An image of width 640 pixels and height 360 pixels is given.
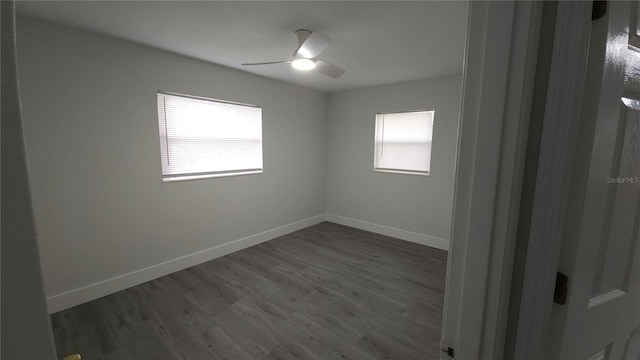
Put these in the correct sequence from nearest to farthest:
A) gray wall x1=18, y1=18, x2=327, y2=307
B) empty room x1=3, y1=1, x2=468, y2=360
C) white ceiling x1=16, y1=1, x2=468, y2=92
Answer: white ceiling x1=16, y1=1, x2=468, y2=92 → empty room x1=3, y1=1, x2=468, y2=360 → gray wall x1=18, y1=18, x2=327, y2=307

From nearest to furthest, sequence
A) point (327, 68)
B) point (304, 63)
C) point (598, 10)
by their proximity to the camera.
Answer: point (598, 10)
point (304, 63)
point (327, 68)

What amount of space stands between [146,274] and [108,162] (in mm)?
1220

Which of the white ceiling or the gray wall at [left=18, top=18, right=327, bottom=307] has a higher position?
the white ceiling

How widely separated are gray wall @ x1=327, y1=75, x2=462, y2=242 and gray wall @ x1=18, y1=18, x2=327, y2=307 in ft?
5.71

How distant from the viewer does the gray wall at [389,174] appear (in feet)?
11.8

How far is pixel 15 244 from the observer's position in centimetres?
28

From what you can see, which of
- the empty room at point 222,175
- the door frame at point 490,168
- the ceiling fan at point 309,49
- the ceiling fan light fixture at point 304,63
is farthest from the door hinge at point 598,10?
the ceiling fan light fixture at point 304,63

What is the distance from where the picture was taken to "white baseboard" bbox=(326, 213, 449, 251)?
3.76m

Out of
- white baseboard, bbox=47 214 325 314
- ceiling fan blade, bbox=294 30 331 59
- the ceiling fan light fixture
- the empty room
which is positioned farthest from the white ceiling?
white baseboard, bbox=47 214 325 314

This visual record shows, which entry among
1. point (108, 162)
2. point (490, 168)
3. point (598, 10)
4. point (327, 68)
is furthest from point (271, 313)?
point (598, 10)

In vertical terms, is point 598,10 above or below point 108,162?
above

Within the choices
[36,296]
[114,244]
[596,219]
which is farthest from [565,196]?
[114,244]

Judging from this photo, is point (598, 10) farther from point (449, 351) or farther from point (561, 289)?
point (449, 351)

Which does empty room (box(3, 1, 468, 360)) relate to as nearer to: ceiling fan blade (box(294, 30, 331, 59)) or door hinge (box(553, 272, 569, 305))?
ceiling fan blade (box(294, 30, 331, 59))
